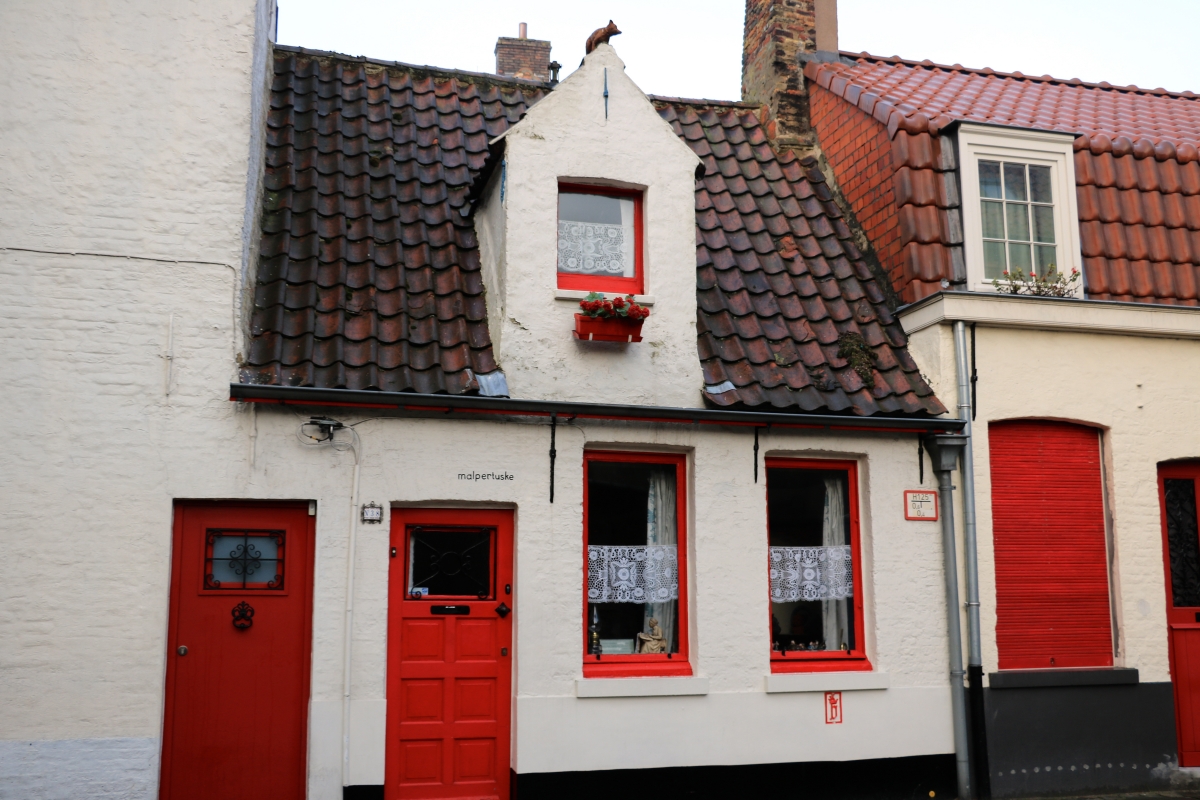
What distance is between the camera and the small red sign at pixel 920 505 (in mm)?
9711

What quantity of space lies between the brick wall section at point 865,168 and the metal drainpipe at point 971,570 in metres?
1.10

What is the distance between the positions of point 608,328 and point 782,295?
7.65 feet

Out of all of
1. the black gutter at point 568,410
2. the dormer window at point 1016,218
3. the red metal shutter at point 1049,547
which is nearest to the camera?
the black gutter at point 568,410

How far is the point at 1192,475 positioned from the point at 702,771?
580 centimetres

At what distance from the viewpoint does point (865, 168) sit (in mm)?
11281

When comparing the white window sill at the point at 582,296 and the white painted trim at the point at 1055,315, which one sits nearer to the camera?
the white window sill at the point at 582,296

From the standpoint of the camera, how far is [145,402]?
8.16 meters

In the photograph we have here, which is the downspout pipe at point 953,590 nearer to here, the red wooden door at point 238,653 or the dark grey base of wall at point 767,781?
the dark grey base of wall at point 767,781

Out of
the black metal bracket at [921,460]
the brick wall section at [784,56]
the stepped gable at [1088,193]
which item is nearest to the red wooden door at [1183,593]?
the stepped gable at [1088,193]

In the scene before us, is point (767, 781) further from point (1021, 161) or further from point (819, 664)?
point (1021, 161)

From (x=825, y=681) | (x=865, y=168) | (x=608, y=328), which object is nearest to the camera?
(x=608, y=328)

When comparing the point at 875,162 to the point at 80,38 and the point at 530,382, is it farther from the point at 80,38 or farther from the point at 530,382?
the point at 80,38

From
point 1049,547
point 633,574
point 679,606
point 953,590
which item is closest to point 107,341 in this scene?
point 633,574

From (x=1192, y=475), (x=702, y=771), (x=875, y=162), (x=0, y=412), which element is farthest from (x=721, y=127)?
(x=0, y=412)
